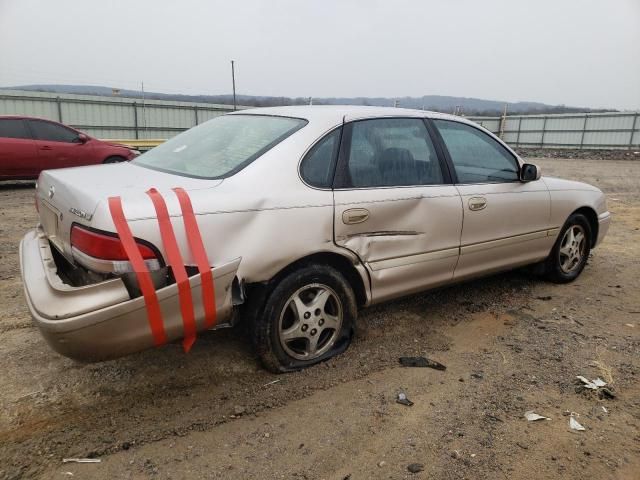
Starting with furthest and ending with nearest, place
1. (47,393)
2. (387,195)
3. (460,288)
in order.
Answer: (460,288) < (387,195) < (47,393)

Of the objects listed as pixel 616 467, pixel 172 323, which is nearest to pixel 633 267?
pixel 616 467

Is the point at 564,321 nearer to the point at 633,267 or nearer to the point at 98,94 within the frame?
the point at 633,267

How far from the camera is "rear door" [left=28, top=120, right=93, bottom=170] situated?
958cm

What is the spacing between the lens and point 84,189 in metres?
2.44

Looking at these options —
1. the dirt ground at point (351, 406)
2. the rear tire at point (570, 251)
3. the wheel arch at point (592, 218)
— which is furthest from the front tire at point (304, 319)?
the wheel arch at point (592, 218)

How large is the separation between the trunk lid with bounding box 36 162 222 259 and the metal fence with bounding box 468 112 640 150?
27429 millimetres

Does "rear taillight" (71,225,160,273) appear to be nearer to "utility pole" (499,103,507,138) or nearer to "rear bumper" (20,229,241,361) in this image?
"rear bumper" (20,229,241,361)

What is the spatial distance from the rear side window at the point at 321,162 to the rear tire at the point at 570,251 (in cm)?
265

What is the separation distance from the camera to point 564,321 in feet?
12.8

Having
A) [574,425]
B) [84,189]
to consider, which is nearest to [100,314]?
[84,189]

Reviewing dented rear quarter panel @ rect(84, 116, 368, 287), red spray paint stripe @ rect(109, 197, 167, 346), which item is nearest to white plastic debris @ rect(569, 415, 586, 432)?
dented rear quarter panel @ rect(84, 116, 368, 287)

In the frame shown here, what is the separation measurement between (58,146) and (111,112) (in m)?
10.7

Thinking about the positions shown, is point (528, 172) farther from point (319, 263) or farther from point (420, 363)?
point (319, 263)

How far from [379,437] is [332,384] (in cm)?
52
